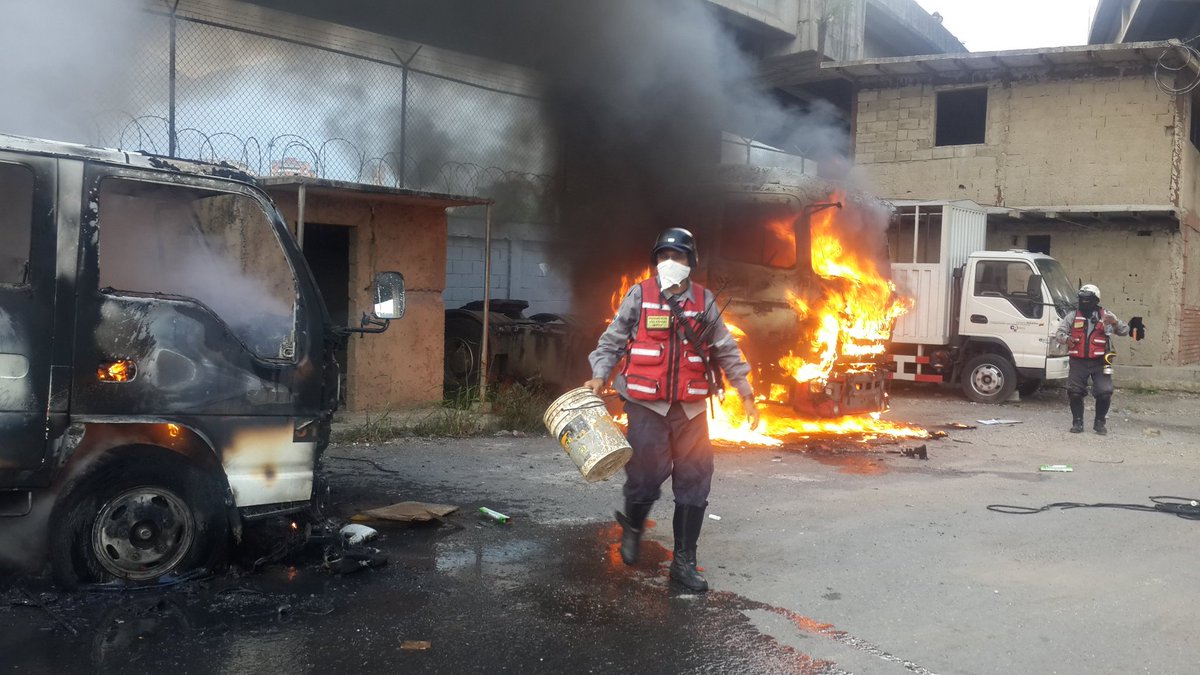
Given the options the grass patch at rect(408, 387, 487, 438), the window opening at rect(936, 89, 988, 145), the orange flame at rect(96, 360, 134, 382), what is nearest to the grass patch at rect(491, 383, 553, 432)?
the grass patch at rect(408, 387, 487, 438)

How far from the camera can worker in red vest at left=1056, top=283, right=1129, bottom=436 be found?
10.5 meters

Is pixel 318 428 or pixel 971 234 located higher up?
pixel 971 234

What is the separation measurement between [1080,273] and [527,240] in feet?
33.5

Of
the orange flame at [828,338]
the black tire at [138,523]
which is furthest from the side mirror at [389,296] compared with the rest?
the orange flame at [828,338]

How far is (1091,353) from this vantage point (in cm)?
1049

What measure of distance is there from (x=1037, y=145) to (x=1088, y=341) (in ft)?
27.6

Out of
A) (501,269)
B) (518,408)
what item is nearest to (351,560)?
(518,408)

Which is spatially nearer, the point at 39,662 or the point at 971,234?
the point at 39,662

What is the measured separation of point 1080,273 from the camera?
17344mm

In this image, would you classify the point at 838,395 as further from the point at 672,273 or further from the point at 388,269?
the point at 672,273

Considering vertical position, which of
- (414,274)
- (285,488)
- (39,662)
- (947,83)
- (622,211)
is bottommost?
(39,662)

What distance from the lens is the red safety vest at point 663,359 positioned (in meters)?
4.72

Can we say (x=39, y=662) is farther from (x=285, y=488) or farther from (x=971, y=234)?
(x=971, y=234)

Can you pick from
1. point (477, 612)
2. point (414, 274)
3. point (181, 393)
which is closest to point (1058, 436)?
point (414, 274)
